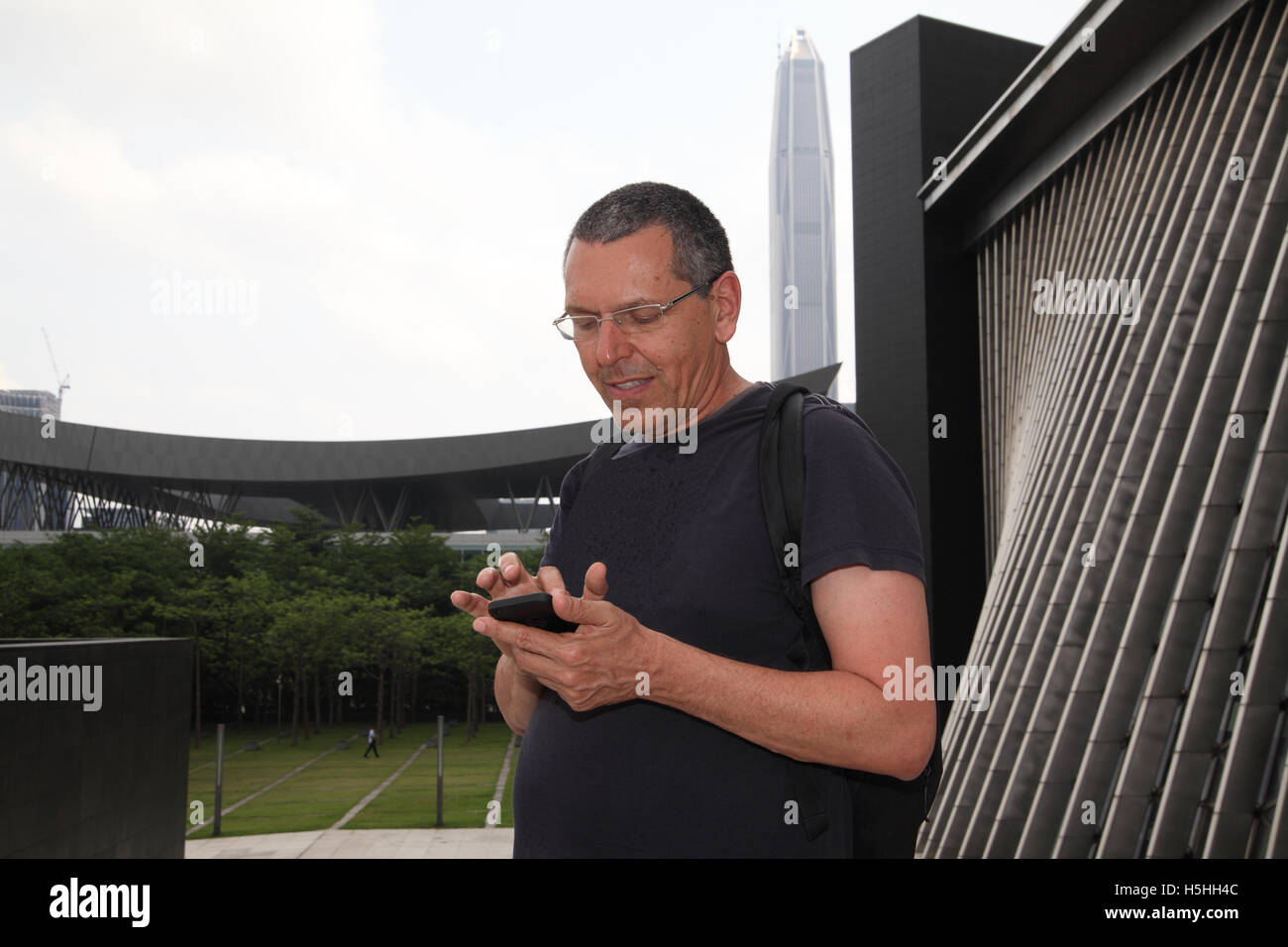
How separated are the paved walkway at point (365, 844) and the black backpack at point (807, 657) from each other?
45.8 feet

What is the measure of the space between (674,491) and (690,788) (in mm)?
502

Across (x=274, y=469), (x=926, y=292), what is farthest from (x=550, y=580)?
(x=274, y=469)

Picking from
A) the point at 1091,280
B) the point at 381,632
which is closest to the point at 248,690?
the point at 381,632

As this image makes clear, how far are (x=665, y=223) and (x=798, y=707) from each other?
2.92ft

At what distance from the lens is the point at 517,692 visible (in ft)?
6.56

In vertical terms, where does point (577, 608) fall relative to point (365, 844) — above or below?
above

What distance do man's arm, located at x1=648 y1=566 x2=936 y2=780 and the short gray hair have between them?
67 centimetres

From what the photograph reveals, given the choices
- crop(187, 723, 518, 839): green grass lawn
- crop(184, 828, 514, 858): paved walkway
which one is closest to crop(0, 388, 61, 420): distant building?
crop(187, 723, 518, 839): green grass lawn

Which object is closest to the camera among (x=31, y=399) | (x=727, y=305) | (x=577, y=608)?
(x=577, y=608)

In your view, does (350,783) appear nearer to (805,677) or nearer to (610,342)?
(610,342)

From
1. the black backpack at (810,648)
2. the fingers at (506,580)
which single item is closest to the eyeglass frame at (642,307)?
the black backpack at (810,648)

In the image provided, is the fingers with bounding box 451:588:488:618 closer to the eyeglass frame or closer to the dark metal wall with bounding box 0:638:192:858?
the eyeglass frame

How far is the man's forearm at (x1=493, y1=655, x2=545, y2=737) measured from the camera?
6.41ft
